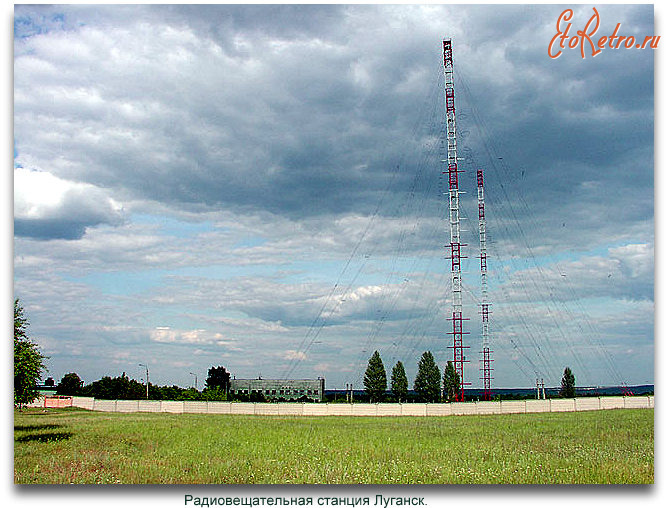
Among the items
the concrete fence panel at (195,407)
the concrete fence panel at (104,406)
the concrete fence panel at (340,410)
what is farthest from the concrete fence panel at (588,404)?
the concrete fence panel at (104,406)

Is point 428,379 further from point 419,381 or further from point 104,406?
point 104,406

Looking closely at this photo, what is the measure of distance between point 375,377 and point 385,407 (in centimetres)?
4971

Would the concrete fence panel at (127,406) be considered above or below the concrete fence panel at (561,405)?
below

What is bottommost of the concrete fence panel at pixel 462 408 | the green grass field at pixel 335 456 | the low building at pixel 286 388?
the low building at pixel 286 388

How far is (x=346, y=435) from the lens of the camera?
3547 centimetres

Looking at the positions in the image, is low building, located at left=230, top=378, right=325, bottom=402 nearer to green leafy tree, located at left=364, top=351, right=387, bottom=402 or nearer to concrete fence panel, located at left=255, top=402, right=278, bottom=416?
green leafy tree, located at left=364, top=351, right=387, bottom=402

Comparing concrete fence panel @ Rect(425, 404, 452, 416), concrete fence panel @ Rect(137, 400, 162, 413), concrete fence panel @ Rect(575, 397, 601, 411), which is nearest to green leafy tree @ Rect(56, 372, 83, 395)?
concrete fence panel @ Rect(137, 400, 162, 413)

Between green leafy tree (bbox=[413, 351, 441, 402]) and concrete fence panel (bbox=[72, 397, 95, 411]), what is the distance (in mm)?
53980

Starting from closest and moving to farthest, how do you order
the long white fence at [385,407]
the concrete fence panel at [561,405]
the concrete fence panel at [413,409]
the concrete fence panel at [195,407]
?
the long white fence at [385,407], the concrete fence panel at [413,409], the concrete fence panel at [561,405], the concrete fence panel at [195,407]

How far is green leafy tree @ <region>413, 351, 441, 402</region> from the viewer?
105m

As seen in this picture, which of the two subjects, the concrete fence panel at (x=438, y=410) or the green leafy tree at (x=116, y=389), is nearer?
the concrete fence panel at (x=438, y=410)

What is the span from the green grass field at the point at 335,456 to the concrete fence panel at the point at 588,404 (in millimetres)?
28146

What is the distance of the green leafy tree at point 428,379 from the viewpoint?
105250 mm

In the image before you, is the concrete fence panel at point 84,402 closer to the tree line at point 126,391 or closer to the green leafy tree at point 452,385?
the tree line at point 126,391
